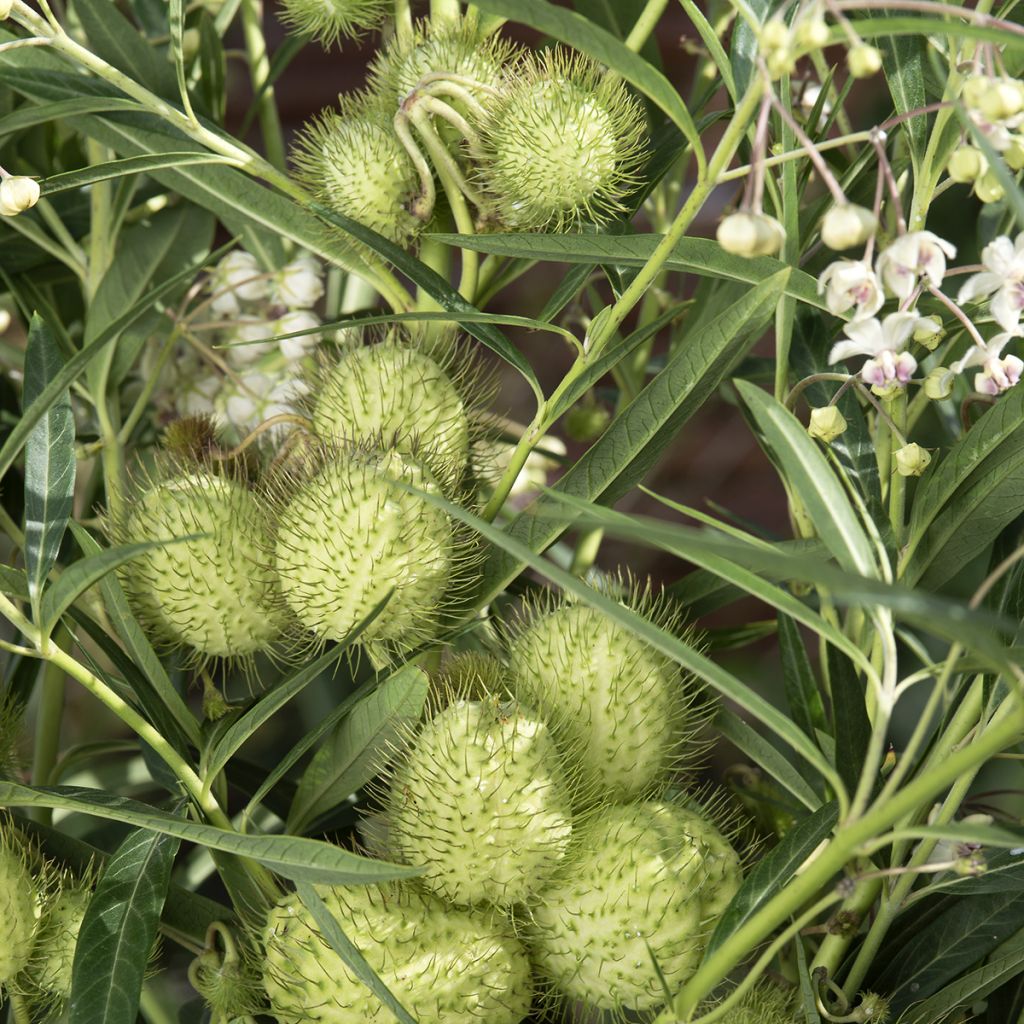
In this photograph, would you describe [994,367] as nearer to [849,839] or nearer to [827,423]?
[827,423]

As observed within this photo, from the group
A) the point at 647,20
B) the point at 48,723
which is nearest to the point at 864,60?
the point at 647,20

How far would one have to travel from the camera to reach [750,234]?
1.24 ft

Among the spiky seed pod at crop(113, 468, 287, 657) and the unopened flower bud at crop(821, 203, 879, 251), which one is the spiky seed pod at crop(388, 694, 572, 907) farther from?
the unopened flower bud at crop(821, 203, 879, 251)

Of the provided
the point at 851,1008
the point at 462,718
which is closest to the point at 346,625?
the point at 462,718

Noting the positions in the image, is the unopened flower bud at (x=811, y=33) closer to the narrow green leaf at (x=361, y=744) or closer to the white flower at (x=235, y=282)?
Answer: the narrow green leaf at (x=361, y=744)

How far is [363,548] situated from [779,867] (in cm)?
22

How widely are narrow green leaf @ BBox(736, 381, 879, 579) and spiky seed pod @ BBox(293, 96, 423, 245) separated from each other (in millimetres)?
232

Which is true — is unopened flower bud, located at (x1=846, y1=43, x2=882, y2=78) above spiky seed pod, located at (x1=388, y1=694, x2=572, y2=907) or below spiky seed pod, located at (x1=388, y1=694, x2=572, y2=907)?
above

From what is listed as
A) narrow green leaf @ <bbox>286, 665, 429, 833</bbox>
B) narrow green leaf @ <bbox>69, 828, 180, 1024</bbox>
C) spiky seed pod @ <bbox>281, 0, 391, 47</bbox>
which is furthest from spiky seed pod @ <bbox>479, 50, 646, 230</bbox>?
narrow green leaf @ <bbox>69, 828, 180, 1024</bbox>

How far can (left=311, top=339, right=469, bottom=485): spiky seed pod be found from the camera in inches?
22.0

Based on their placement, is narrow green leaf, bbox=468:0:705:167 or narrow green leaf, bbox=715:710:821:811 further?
narrow green leaf, bbox=715:710:821:811

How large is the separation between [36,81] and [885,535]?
0.50 metres

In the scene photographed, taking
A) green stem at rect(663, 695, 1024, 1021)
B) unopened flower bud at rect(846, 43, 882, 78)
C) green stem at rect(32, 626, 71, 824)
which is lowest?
green stem at rect(32, 626, 71, 824)

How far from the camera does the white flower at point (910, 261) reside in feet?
1.37
